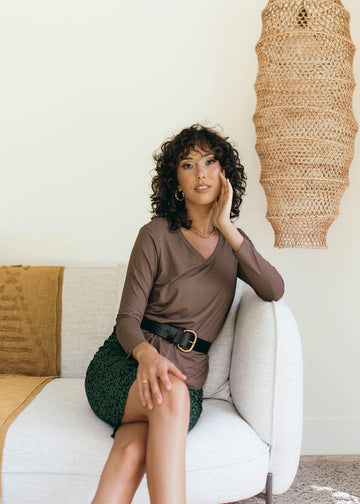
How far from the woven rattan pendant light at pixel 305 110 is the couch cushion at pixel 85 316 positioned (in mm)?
706

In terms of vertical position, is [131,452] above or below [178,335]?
below

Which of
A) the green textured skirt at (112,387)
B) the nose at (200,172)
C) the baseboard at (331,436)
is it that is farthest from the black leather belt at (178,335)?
the baseboard at (331,436)

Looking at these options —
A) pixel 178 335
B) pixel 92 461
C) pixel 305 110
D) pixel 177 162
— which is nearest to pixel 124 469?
pixel 92 461

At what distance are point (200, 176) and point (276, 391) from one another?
2.22 ft

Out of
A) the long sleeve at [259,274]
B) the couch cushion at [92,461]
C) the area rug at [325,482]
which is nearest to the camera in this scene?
the couch cushion at [92,461]

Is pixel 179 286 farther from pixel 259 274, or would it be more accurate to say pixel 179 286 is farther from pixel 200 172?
pixel 200 172

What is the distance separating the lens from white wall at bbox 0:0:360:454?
2.26 m

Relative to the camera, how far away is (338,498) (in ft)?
6.19

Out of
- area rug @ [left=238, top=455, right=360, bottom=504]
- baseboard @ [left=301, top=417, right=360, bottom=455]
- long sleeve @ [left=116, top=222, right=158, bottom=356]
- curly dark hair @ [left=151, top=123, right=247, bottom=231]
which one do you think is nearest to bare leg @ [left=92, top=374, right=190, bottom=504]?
long sleeve @ [left=116, top=222, right=158, bottom=356]

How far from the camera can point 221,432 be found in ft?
4.83

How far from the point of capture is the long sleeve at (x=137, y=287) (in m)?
1.55

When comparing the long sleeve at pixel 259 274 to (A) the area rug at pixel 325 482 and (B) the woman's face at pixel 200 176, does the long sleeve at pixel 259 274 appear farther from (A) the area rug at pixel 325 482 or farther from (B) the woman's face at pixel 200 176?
(A) the area rug at pixel 325 482

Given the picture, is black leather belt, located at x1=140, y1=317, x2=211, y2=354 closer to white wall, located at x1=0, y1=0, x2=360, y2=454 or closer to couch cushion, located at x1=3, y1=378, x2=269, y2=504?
couch cushion, located at x1=3, y1=378, x2=269, y2=504

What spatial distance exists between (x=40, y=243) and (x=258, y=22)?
131 centimetres
